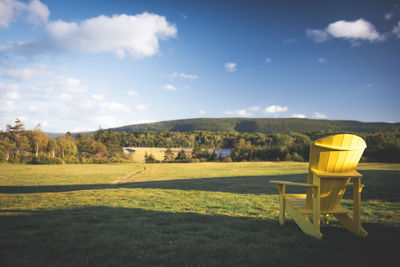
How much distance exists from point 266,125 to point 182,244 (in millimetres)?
143563

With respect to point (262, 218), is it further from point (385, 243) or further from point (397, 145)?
point (397, 145)

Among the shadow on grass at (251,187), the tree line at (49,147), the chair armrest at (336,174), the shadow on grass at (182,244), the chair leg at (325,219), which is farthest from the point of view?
the tree line at (49,147)

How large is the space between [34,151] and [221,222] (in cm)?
6236

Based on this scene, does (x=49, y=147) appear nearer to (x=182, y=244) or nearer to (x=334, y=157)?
(x=182, y=244)

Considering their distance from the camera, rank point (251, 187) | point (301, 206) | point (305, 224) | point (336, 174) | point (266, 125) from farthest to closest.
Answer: point (266, 125), point (251, 187), point (301, 206), point (305, 224), point (336, 174)

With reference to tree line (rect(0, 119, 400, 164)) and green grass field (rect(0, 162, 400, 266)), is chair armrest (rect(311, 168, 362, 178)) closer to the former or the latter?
green grass field (rect(0, 162, 400, 266))

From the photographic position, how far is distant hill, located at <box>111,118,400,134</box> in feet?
341

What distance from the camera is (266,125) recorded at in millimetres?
139125

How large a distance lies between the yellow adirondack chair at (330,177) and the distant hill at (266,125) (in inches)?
3384

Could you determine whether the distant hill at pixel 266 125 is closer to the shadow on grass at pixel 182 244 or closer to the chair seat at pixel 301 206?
the shadow on grass at pixel 182 244

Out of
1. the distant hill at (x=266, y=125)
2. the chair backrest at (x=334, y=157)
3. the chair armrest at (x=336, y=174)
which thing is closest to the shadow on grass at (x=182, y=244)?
the chair backrest at (x=334, y=157)

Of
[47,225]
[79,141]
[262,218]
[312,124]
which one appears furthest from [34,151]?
[312,124]

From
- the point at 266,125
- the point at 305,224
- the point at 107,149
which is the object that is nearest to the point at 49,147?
the point at 107,149

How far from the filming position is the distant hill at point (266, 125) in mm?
104062
